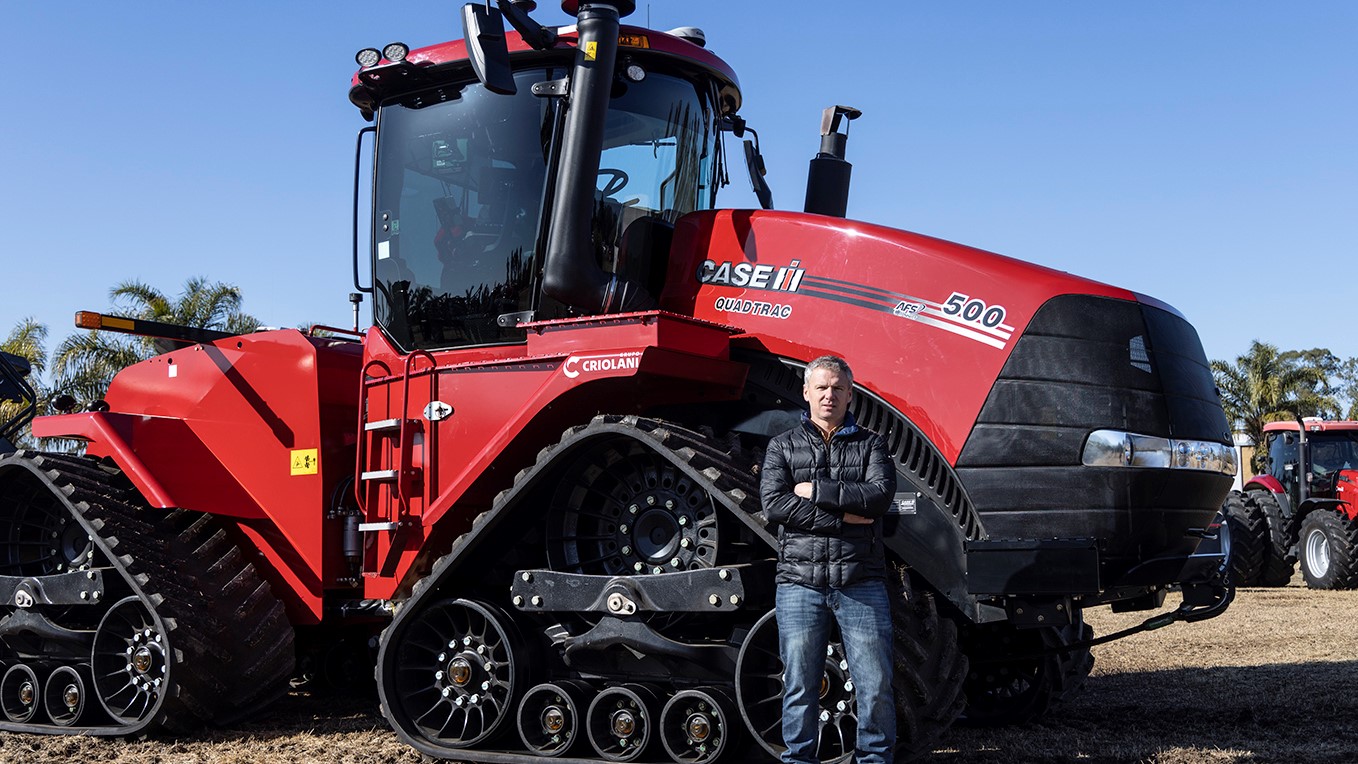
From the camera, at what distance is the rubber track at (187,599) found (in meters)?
6.75

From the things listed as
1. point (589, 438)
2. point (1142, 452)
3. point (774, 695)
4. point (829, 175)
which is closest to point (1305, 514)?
point (829, 175)

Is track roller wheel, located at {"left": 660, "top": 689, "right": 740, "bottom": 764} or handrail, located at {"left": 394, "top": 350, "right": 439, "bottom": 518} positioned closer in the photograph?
track roller wheel, located at {"left": 660, "top": 689, "right": 740, "bottom": 764}

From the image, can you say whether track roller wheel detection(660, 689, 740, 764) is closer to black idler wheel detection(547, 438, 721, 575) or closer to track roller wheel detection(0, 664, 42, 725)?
black idler wheel detection(547, 438, 721, 575)

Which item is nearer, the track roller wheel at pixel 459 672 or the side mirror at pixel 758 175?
the track roller wheel at pixel 459 672

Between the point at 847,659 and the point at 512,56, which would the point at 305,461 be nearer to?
the point at 512,56

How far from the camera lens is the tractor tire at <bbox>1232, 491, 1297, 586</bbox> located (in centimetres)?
1858

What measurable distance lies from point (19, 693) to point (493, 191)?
3.98 metres

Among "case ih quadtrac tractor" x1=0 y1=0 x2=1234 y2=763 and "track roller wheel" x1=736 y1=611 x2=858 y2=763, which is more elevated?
"case ih quadtrac tractor" x1=0 y1=0 x2=1234 y2=763

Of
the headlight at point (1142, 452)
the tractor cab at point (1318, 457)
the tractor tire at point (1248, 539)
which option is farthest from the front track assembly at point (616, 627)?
the tractor cab at point (1318, 457)

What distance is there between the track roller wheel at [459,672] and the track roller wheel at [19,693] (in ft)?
8.51

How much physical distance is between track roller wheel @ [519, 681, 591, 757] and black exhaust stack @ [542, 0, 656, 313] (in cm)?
170

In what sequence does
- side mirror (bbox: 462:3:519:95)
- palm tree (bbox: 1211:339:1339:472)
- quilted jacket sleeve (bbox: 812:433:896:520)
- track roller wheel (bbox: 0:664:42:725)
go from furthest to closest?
palm tree (bbox: 1211:339:1339:472) < track roller wheel (bbox: 0:664:42:725) < side mirror (bbox: 462:3:519:95) < quilted jacket sleeve (bbox: 812:433:896:520)

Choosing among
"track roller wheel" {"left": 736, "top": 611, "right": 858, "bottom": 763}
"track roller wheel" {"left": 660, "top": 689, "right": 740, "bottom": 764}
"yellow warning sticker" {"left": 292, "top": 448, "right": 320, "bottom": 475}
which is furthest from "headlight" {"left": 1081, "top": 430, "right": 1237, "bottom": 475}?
"yellow warning sticker" {"left": 292, "top": 448, "right": 320, "bottom": 475}

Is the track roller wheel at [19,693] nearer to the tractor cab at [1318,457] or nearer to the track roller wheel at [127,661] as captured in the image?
the track roller wheel at [127,661]
